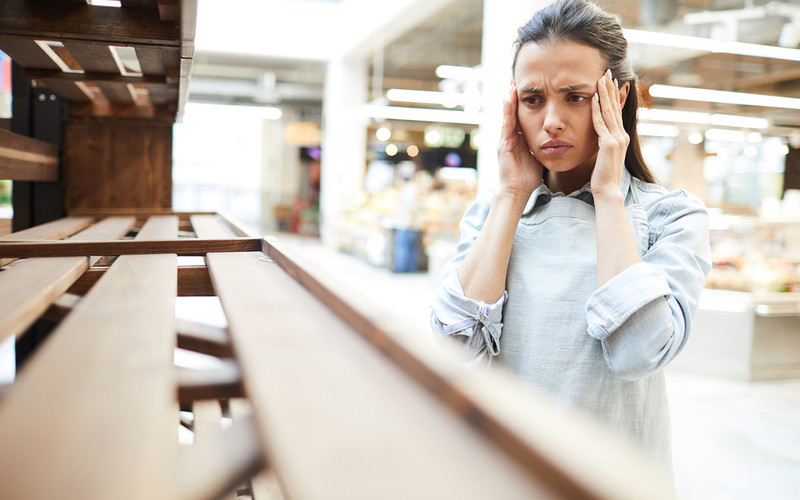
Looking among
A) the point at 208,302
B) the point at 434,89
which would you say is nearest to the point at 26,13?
the point at 208,302

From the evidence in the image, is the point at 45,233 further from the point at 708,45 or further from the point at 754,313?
the point at 708,45

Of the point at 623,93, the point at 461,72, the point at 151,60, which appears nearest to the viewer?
the point at 623,93

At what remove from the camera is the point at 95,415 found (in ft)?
1.49

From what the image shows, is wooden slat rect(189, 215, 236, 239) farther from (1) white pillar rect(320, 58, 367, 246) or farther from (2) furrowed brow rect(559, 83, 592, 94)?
(1) white pillar rect(320, 58, 367, 246)

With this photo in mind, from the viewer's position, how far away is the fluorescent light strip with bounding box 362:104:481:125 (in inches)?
482

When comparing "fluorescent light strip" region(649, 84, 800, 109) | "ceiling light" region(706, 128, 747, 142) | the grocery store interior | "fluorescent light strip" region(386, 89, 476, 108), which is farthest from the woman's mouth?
"fluorescent light strip" region(386, 89, 476, 108)

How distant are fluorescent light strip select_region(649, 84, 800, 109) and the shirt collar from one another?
3820mm

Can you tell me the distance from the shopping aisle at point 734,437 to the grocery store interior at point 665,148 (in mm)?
12

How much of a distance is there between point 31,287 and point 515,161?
92 centimetres

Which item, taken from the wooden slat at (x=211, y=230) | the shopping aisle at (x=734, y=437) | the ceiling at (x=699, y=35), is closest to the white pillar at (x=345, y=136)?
the ceiling at (x=699, y=35)

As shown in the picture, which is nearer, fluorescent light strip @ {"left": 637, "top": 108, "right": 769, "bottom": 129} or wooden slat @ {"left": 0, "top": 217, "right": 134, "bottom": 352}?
wooden slat @ {"left": 0, "top": 217, "right": 134, "bottom": 352}

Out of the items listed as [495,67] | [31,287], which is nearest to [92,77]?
[31,287]

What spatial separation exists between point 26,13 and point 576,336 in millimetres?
1341

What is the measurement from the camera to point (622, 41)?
1.27 meters
